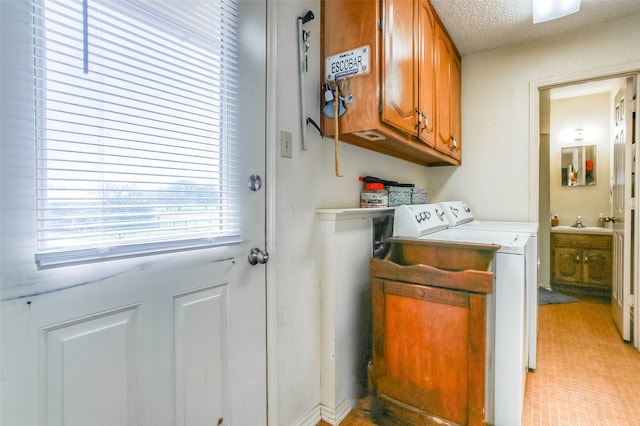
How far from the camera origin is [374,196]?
1717 millimetres

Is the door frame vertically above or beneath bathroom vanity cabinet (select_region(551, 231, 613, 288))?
above

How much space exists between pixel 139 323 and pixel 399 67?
148 cm

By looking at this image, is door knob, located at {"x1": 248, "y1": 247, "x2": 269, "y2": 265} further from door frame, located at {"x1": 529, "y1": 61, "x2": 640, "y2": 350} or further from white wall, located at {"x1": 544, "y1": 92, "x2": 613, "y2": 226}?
white wall, located at {"x1": 544, "y1": 92, "x2": 613, "y2": 226}

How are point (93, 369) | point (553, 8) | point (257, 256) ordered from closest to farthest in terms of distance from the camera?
point (93, 369) < point (257, 256) < point (553, 8)

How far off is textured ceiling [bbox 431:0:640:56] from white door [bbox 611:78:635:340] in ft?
1.83

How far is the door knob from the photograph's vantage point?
1163 millimetres

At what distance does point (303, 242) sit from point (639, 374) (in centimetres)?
219

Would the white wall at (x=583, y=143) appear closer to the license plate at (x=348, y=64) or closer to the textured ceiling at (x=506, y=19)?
the textured ceiling at (x=506, y=19)

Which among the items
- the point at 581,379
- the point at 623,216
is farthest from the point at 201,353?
the point at 623,216

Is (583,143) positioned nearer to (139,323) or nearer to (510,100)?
(510,100)

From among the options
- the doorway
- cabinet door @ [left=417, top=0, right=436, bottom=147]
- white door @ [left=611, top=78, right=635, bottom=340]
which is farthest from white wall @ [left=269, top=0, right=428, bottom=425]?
the doorway

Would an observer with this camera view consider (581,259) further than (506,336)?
Yes

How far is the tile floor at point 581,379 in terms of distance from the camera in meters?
1.51

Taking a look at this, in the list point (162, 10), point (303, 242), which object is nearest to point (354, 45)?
point (162, 10)
